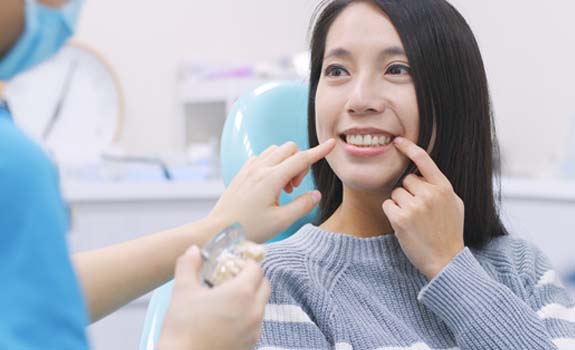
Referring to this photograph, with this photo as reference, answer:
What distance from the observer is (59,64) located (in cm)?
301

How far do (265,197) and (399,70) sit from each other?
0.32 metres

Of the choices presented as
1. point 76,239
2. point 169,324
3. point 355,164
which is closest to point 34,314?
point 169,324

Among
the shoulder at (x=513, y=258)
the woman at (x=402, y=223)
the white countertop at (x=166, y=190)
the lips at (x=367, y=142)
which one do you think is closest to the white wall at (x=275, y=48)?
the white countertop at (x=166, y=190)

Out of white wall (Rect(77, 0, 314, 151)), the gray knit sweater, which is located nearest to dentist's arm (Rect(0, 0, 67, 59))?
the gray knit sweater

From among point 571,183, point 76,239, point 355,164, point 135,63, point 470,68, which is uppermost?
point 470,68

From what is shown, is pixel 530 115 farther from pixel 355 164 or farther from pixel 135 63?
pixel 355 164

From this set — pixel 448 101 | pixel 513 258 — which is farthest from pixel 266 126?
pixel 513 258

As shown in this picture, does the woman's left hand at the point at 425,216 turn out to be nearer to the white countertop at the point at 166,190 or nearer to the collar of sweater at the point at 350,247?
the collar of sweater at the point at 350,247

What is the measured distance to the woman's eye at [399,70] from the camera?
1.19 meters

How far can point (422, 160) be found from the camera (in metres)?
1.17

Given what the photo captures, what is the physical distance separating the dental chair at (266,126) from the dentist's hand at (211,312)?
714 millimetres

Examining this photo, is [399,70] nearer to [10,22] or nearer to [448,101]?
[448,101]

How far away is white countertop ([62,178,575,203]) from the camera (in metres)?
2.51

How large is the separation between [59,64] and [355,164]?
2.06m
